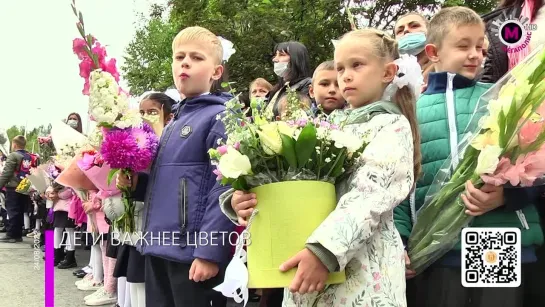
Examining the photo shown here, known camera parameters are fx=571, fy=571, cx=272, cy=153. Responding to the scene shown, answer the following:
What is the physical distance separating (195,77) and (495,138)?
158cm

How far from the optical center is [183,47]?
2.99m

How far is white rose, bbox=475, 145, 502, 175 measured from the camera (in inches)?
78.9

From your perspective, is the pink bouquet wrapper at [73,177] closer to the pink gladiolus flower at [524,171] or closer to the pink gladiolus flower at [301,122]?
the pink gladiolus flower at [301,122]

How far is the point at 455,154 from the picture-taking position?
7.47 feet

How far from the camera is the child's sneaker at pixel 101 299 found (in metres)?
5.60

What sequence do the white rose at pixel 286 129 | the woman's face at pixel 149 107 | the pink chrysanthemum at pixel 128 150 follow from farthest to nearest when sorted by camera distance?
the woman's face at pixel 149 107
the pink chrysanthemum at pixel 128 150
the white rose at pixel 286 129

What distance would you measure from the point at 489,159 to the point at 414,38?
1791 mm

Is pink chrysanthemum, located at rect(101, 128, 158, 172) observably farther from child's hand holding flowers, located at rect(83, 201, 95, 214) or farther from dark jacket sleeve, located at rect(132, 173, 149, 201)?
child's hand holding flowers, located at rect(83, 201, 95, 214)

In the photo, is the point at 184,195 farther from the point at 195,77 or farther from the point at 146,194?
the point at 195,77

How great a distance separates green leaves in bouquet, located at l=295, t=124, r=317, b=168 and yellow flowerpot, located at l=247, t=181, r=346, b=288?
8cm

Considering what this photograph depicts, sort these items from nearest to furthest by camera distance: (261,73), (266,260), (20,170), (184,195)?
(266,260), (184,195), (261,73), (20,170)

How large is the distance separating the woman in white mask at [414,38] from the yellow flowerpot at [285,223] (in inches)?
64.6

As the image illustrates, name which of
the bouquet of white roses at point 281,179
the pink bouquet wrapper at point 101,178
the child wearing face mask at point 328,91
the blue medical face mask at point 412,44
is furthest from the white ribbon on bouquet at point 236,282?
the blue medical face mask at point 412,44

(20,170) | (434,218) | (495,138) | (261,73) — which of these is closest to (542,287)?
(434,218)
